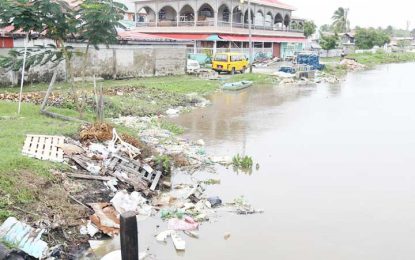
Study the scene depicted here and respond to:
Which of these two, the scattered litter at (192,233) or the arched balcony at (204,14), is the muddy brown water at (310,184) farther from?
the arched balcony at (204,14)

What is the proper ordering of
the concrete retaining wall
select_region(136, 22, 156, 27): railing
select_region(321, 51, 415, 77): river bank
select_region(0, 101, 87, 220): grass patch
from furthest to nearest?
1. select_region(136, 22, 156, 27): railing
2. select_region(321, 51, 415, 77): river bank
3. the concrete retaining wall
4. select_region(0, 101, 87, 220): grass patch

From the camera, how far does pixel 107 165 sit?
31.0ft

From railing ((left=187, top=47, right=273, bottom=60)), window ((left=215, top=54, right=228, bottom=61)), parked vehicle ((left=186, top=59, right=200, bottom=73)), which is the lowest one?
parked vehicle ((left=186, top=59, right=200, bottom=73))

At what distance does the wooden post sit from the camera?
4926mm

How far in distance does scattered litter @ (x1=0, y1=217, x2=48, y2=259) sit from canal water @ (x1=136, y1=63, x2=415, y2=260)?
1.81 m

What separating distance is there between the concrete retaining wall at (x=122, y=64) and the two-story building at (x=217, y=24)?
9.09 meters

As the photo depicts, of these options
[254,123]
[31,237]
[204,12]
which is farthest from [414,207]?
[204,12]

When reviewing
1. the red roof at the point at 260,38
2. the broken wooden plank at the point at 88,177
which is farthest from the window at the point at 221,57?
the broken wooden plank at the point at 88,177

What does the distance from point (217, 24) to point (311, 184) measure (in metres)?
31.8

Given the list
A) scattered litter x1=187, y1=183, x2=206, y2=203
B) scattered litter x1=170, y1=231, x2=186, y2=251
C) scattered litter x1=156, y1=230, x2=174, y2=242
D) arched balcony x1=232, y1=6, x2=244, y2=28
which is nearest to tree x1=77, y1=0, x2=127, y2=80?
scattered litter x1=187, y1=183, x2=206, y2=203

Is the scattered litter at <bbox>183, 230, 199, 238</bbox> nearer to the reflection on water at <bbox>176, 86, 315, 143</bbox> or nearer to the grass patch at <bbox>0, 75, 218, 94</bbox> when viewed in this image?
the reflection on water at <bbox>176, 86, 315, 143</bbox>

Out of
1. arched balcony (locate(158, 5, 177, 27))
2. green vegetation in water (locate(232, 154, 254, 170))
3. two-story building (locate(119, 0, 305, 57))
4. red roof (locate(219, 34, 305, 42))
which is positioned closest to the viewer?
green vegetation in water (locate(232, 154, 254, 170))

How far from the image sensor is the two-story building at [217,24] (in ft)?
133

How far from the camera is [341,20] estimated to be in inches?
3204
